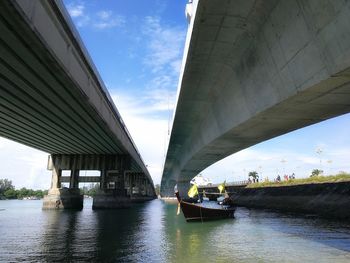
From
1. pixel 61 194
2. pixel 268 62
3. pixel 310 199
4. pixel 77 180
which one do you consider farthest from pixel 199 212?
pixel 77 180

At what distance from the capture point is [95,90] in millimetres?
28234

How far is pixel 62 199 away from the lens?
5897 centimetres

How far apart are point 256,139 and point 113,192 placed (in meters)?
39.9

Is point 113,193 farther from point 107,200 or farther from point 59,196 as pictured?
point 59,196

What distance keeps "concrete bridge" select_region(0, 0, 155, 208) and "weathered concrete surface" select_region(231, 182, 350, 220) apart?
77.8ft

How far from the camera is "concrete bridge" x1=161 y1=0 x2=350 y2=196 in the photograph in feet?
34.1

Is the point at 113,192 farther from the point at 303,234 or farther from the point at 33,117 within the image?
the point at 303,234

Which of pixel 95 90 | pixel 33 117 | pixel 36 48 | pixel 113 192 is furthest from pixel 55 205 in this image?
pixel 36 48

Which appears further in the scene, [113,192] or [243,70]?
[113,192]

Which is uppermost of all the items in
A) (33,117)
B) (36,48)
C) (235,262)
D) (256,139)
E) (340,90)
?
(33,117)

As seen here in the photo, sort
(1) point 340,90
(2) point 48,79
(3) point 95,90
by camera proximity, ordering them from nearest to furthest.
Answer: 1. (1) point 340,90
2. (2) point 48,79
3. (3) point 95,90

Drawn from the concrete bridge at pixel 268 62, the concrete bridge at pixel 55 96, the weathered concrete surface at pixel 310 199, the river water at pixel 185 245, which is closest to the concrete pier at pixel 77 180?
the concrete bridge at pixel 55 96

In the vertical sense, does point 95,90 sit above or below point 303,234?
above

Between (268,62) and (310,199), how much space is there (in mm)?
33902
